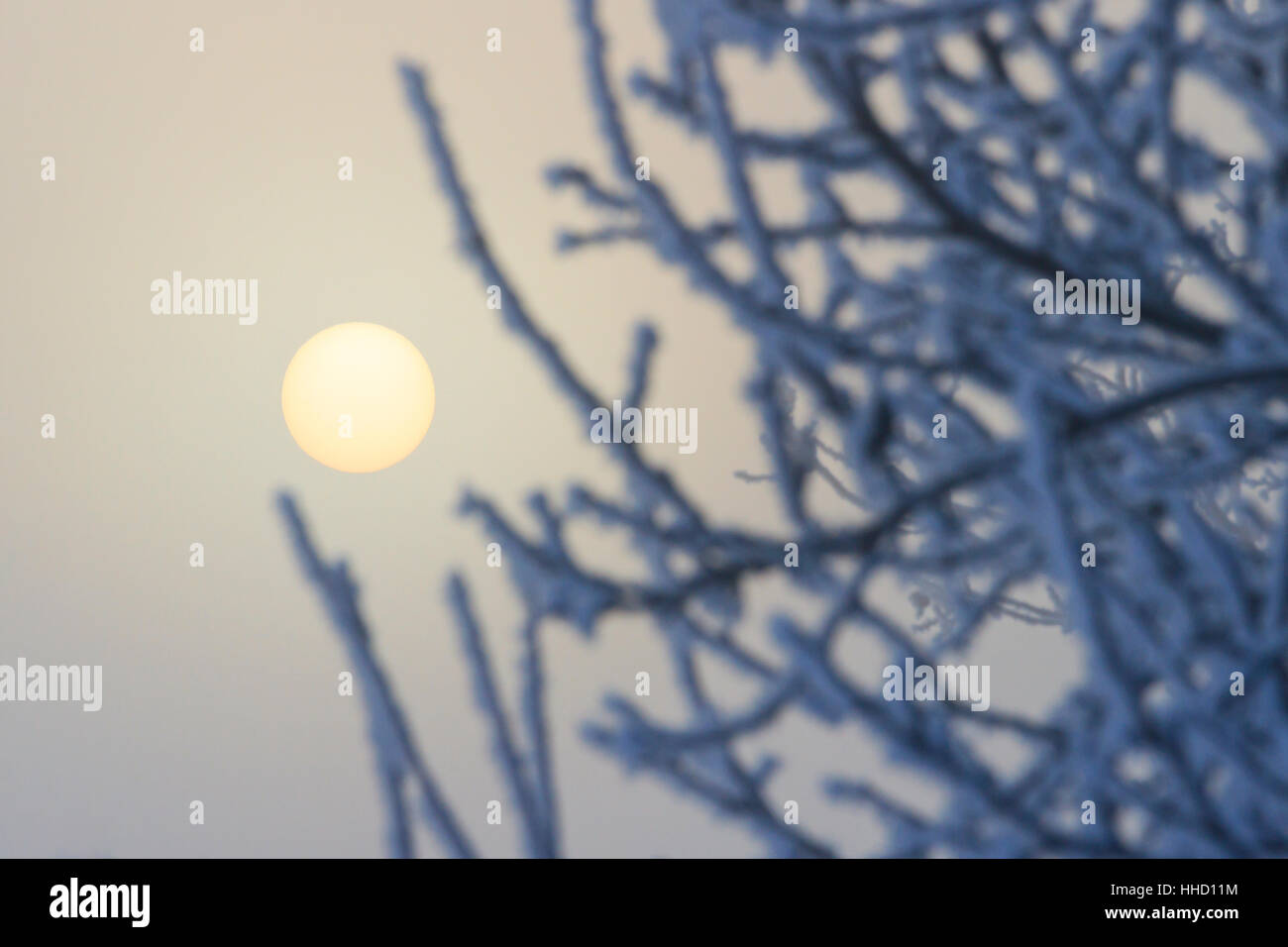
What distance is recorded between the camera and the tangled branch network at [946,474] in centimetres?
→ 148

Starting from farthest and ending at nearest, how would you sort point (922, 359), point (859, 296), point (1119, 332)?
1. point (859, 296)
2. point (1119, 332)
3. point (922, 359)

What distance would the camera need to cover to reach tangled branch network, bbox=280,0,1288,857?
1.48 meters

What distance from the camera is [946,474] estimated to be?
1.60 meters

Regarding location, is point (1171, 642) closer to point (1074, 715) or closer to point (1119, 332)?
point (1074, 715)

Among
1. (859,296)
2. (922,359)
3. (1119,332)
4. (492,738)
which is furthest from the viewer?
(859,296)

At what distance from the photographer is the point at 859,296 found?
252 cm
